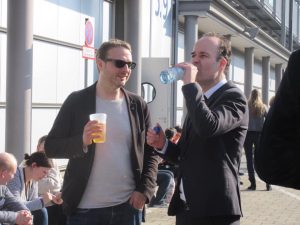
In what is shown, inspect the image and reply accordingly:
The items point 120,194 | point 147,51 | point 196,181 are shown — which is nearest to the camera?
point 196,181

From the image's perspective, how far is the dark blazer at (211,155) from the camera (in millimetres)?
3180

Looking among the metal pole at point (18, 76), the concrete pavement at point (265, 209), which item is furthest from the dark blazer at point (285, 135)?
the concrete pavement at point (265, 209)

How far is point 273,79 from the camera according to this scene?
129 feet

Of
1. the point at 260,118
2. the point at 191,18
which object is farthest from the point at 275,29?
the point at 260,118

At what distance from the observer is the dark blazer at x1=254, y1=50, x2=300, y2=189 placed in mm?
1660

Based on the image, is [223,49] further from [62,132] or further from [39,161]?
[39,161]

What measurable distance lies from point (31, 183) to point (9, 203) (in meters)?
0.74

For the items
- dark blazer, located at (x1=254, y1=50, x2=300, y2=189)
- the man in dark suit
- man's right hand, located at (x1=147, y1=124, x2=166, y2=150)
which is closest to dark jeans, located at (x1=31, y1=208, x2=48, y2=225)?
man's right hand, located at (x1=147, y1=124, x2=166, y2=150)

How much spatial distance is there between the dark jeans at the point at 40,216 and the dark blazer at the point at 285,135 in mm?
4414

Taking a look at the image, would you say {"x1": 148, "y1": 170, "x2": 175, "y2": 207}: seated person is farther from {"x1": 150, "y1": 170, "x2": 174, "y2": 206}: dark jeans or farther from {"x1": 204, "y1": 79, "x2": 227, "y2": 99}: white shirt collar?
{"x1": 204, "y1": 79, "x2": 227, "y2": 99}: white shirt collar

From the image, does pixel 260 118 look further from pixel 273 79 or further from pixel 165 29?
pixel 273 79

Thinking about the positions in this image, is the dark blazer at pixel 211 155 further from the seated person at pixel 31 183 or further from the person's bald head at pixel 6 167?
the seated person at pixel 31 183

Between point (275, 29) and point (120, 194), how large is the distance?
131 feet

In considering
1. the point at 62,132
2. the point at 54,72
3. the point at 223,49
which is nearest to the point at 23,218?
the point at 62,132
